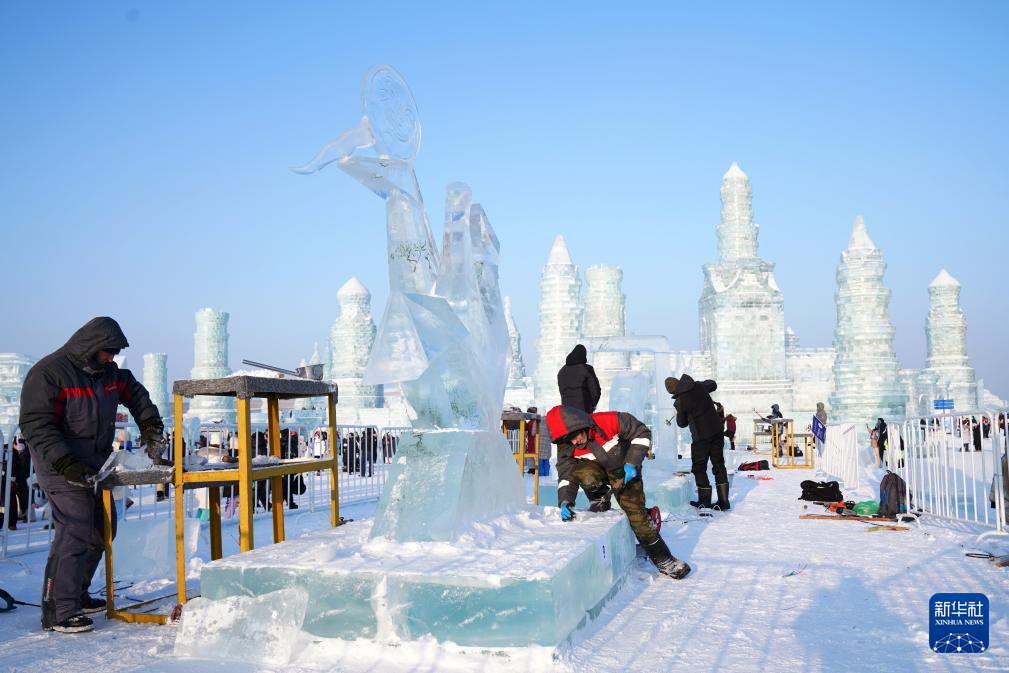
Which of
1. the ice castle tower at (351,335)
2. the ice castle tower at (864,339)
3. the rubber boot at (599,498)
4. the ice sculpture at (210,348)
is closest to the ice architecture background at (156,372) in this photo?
the ice sculpture at (210,348)

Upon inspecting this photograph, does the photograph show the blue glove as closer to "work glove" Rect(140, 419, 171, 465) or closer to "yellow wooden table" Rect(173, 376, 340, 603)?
"yellow wooden table" Rect(173, 376, 340, 603)

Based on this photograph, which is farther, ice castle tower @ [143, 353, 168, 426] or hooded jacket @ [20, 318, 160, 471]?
ice castle tower @ [143, 353, 168, 426]

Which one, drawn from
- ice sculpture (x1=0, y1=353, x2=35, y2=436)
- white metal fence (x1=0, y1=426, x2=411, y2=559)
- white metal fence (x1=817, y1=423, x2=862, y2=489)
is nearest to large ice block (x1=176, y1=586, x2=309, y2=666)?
white metal fence (x1=0, y1=426, x2=411, y2=559)

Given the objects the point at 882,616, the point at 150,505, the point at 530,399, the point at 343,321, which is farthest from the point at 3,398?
the point at 882,616

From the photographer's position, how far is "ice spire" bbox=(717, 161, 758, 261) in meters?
36.6

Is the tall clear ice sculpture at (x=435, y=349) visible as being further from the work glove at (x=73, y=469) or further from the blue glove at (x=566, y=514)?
the work glove at (x=73, y=469)

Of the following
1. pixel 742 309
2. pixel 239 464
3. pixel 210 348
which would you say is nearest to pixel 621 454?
pixel 239 464

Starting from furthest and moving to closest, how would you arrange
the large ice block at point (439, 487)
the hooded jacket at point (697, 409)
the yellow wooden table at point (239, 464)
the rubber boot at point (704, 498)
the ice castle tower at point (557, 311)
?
the ice castle tower at point (557, 311)
the rubber boot at point (704, 498)
the hooded jacket at point (697, 409)
the large ice block at point (439, 487)
the yellow wooden table at point (239, 464)

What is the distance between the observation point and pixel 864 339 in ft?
109

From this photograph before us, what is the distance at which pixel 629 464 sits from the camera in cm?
541

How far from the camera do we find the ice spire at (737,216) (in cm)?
3662

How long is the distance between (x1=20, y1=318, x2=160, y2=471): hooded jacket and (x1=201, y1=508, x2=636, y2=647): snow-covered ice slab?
107cm

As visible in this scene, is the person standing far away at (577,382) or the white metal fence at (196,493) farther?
the person standing far away at (577,382)

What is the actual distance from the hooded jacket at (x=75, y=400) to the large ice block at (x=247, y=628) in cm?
117
